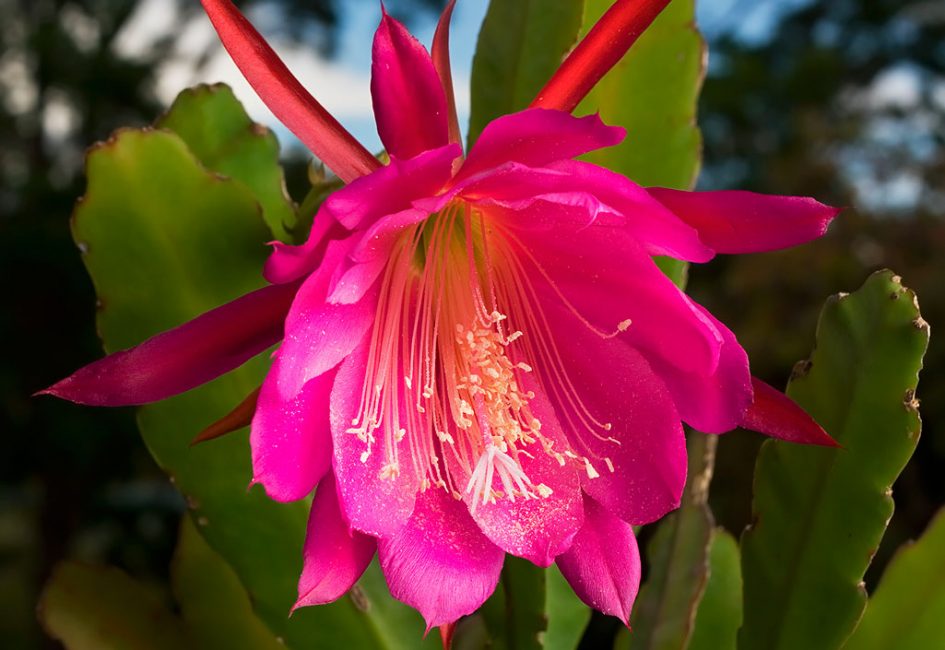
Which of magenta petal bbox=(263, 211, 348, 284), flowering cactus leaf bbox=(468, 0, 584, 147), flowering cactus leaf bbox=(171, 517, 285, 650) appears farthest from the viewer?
flowering cactus leaf bbox=(171, 517, 285, 650)

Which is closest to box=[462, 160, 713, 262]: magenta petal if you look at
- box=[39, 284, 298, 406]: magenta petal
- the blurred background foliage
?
box=[39, 284, 298, 406]: magenta petal

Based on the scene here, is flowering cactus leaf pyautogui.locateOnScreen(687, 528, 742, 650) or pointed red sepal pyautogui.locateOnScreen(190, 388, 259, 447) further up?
pointed red sepal pyautogui.locateOnScreen(190, 388, 259, 447)

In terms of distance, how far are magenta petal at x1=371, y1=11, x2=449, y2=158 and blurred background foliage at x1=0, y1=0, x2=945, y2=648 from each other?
3330 millimetres

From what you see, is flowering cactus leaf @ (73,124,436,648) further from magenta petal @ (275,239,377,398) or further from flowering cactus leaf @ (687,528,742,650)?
flowering cactus leaf @ (687,528,742,650)

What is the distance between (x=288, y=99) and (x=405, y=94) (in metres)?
0.06

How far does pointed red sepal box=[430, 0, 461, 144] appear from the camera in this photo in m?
0.49

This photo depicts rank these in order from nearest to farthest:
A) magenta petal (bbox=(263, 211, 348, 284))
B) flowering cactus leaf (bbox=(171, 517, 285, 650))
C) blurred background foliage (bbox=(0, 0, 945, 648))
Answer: magenta petal (bbox=(263, 211, 348, 284)) < flowering cactus leaf (bbox=(171, 517, 285, 650)) < blurred background foliage (bbox=(0, 0, 945, 648))

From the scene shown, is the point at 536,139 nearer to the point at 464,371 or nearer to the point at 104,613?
the point at 464,371

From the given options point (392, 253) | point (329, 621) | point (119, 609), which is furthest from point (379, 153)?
point (119, 609)

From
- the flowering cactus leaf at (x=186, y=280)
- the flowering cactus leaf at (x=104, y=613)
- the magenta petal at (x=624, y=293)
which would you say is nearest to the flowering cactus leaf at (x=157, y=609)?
the flowering cactus leaf at (x=104, y=613)

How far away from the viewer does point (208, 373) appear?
17.6 inches

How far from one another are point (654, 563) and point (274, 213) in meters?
0.43

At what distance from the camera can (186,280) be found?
613 millimetres

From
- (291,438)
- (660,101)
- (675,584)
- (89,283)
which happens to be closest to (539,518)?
(291,438)
